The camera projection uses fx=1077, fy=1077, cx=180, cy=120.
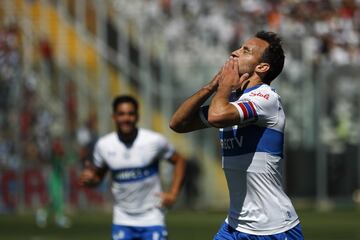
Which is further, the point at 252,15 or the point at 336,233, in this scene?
the point at 252,15

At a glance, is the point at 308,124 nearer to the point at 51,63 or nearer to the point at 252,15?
the point at 252,15

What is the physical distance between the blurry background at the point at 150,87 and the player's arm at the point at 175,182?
1595 cm

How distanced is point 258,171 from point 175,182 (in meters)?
4.22

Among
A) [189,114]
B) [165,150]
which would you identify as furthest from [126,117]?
[189,114]

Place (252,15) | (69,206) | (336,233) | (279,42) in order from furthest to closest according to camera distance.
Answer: (252,15) < (69,206) < (336,233) < (279,42)

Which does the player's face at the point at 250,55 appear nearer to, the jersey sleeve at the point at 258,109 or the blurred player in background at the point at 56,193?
the jersey sleeve at the point at 258,109

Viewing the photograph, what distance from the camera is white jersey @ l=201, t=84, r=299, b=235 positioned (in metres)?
7.42

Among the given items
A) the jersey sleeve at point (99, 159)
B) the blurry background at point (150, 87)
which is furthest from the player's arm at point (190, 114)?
the blurry background at point (150, 87)

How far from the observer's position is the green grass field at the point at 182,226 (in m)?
19.0

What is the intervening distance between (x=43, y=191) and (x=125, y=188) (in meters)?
17.2

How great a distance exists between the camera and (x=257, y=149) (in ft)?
24.4

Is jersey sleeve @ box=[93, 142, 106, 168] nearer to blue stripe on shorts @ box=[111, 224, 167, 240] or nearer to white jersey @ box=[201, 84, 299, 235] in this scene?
blue stripe on shorts @ box=[111, 224, 167, 240]

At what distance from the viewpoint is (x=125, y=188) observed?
1119 centimetres

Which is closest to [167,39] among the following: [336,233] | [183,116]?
[336,233]
